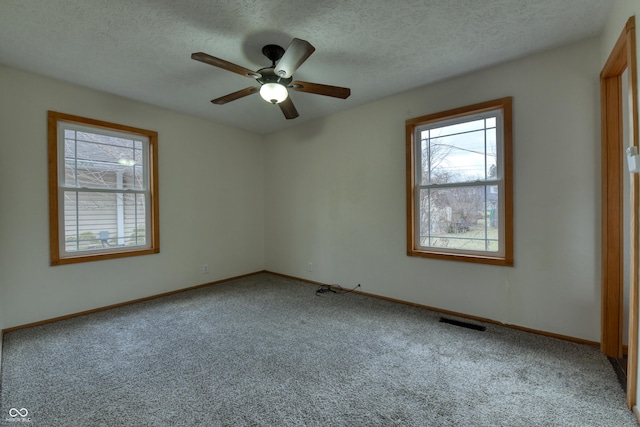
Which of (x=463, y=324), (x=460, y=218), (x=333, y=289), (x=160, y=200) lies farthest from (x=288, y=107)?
(x=463, y=324)

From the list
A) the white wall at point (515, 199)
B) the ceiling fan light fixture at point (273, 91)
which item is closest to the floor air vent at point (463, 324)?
the white wall at point (515, 199)

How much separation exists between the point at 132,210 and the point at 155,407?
105 inches

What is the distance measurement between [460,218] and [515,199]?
0.55 metres

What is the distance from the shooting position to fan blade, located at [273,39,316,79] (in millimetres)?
1817

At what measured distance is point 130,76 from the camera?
2855 mm

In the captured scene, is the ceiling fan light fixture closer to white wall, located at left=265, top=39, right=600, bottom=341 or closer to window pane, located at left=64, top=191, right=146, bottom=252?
white wall, located at left=265, top=39, right=600, bottom=341

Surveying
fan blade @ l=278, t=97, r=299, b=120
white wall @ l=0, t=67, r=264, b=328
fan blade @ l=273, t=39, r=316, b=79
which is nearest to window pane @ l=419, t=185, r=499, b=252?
fan blade @ l=278, t=97, r=299, b=120

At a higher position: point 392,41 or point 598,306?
point 392,41

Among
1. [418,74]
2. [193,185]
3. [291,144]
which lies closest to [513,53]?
[418,74]

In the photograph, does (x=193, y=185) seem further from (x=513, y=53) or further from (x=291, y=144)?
(x=513, y=53)

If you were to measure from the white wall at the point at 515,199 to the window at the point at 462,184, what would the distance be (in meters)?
0.10

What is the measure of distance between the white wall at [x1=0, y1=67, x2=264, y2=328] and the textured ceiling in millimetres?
346

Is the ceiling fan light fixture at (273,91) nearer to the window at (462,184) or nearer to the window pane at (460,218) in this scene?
the window at (462,184)

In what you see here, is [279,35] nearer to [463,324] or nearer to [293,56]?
[293,56]
